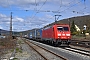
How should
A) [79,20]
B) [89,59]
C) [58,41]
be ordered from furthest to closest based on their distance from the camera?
[79,20] < [58,41] < [89,59]

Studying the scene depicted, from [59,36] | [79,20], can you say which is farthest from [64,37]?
[79,20]

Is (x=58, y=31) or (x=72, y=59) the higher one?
(x=58, y=31)

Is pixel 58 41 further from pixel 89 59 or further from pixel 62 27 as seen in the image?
pixel 89 59

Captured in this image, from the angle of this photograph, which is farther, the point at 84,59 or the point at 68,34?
the point at 68,34

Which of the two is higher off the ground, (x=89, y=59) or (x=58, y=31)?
(x=58, y=31)

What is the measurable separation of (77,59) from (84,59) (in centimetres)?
52

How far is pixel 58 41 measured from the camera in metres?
32.1

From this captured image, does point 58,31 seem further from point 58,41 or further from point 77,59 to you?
point 77,59

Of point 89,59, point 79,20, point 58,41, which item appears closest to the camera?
point 89,59

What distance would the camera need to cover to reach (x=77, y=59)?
16703 millimetres

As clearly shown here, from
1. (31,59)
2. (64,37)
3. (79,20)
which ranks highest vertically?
(79,20)

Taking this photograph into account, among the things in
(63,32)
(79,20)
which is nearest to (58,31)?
(63,32)

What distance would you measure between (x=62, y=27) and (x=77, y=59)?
17.1 meters

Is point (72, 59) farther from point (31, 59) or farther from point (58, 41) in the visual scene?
point (58, 41)
